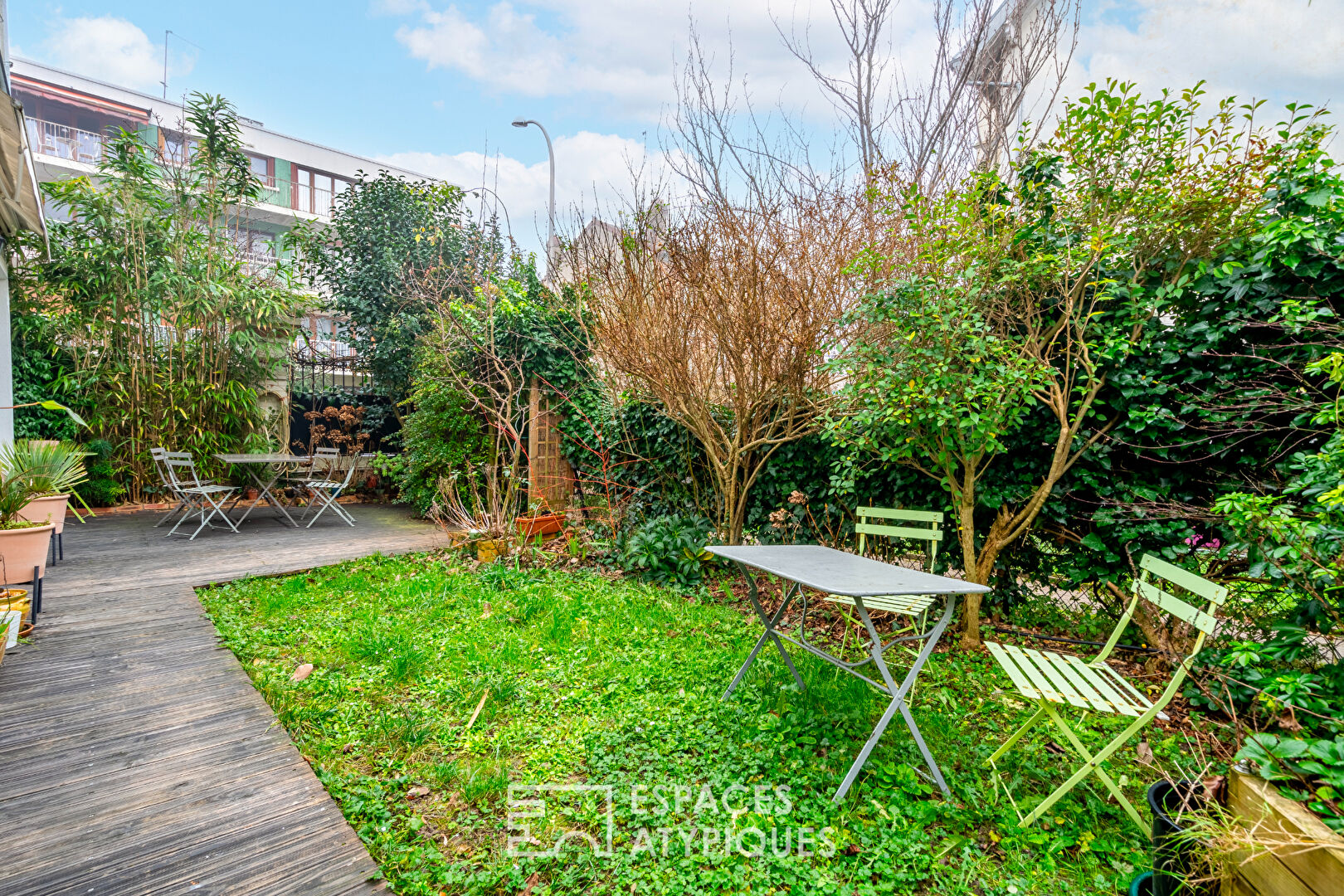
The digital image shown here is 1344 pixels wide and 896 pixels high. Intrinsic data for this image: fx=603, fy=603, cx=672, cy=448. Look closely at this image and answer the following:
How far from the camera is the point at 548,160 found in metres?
10.1

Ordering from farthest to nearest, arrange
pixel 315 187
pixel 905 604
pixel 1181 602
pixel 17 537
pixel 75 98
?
pixel 315 187 → pixel 75 98 → pixel 17 537 → pixel 905 604 → pixel 1181 602

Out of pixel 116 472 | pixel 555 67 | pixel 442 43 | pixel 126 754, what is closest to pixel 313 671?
pixel 126 754

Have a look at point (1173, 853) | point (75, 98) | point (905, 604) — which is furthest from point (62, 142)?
point (1173, 853)

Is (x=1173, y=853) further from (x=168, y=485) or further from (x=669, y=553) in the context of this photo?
(x=168, y=485)

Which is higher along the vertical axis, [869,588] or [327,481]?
[869,588]

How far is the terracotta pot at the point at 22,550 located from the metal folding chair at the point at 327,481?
12.2 ft

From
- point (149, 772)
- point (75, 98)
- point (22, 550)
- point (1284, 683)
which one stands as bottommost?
point (149, 772)

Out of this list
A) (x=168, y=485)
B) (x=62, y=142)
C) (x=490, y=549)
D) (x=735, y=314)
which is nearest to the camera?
(x=735, y=314)

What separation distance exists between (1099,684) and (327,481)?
27.1ft

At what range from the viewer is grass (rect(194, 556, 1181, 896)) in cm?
183

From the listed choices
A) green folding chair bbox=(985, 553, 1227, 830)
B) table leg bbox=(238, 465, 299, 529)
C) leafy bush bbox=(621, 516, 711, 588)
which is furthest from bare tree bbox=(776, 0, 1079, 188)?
table leg bbox=(238, 465, 299, 529)

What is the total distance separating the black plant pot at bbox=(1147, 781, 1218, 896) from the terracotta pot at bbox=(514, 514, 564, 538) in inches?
185

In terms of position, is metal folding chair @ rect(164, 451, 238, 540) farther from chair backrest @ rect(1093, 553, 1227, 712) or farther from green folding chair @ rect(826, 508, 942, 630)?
chair backrest @ rect(1093, 553, 1227, 712)

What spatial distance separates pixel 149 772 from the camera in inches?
88.1
